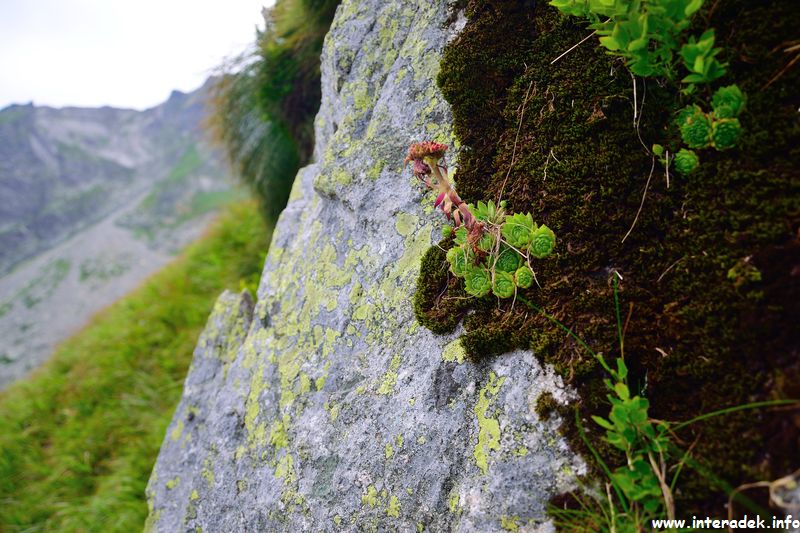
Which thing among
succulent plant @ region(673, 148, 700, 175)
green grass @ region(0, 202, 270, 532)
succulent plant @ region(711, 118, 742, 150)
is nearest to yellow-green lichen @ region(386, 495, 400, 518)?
succulent plant @ region(673, 148, 700, 175)

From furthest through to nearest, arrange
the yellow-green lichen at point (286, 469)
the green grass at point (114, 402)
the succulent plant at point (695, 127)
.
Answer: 1. the green grass at point (114, 402)
2. the yellow-green lichen at point (286, 469)
3. the succulent plant at point (695, 127)

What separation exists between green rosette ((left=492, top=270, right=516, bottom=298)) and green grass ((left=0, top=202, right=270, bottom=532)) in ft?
18.2

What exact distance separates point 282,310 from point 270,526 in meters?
1.35

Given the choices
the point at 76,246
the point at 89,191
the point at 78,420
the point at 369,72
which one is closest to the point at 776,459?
the point at 369,72

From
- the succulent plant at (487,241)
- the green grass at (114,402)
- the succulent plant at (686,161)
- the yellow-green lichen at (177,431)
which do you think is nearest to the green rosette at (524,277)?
the succulent plant at (487,241)

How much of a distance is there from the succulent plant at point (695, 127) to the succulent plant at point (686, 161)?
0.03 meters

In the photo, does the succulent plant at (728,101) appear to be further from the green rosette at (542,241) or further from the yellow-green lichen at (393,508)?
the yellow-green lichen at (393,508)

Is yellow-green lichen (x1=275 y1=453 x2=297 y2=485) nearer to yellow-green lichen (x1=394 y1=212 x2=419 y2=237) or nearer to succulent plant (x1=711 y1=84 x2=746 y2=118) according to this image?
yellow-green lichen (x1=394 y1=212 x2=419 y2=237)

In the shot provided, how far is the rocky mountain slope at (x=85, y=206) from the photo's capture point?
26531 millimetres

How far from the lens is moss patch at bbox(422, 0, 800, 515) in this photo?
1326mm

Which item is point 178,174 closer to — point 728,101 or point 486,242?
point 486,242

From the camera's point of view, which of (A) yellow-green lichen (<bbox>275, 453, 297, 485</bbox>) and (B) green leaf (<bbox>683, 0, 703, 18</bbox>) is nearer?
(B) green leaf (<bbox>683, 0, 703, 18</bbox>)

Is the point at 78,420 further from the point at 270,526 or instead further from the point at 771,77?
the point at 771,77

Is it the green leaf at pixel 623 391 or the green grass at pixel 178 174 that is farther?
the green grass at pixel 178 174
